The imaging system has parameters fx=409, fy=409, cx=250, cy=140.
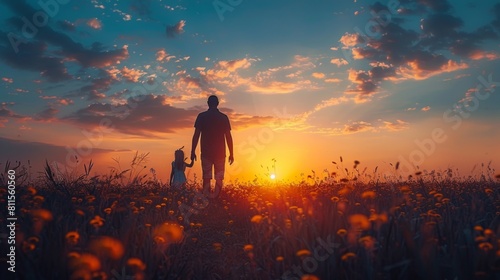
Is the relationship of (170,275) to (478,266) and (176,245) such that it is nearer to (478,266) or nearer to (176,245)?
(176,245)

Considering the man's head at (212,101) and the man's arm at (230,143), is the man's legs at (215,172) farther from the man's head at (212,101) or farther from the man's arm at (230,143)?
the man's head at (212,101)

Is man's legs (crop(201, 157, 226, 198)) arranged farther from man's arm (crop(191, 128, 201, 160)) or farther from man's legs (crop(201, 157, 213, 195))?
man's arm (crop(191, 128, 201, 160))

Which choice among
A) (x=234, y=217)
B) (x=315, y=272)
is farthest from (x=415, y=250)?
(x=234, y=217)

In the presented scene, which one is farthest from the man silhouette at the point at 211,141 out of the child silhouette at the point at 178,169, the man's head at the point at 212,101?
the child silhouette at the point at 178,169

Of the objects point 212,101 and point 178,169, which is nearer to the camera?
point 212,101

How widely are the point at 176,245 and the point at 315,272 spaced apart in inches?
83.7

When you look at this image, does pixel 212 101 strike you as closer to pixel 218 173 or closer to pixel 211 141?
pixel 211 141

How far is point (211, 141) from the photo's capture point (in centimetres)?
1225

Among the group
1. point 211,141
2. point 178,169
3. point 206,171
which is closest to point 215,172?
point 206,171

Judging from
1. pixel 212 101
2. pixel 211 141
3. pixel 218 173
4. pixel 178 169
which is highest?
pixel 212 101

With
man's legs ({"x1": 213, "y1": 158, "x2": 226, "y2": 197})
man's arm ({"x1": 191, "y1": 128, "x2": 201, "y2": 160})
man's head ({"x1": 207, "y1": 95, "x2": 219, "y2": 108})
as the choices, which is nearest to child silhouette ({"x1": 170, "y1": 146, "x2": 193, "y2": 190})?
man's arm ({"x1": 191, "y1": 128, "x2": 201, "y2": 160})

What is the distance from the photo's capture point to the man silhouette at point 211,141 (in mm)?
12250

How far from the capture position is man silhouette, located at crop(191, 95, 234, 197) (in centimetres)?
1225

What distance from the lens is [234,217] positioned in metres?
8.91
